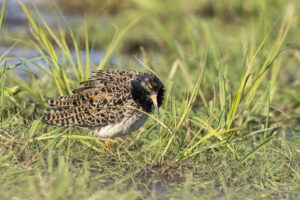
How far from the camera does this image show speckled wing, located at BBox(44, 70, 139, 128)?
A: 16.5 feet

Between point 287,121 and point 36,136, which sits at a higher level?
point 36,136

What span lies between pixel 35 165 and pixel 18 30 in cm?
978

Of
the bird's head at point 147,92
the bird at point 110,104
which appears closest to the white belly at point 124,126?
the bird at point 110,104

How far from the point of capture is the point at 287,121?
262 inches

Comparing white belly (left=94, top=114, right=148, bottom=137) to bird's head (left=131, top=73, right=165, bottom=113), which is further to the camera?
bird's head (left=131, top=73, right=165, bottom=113)

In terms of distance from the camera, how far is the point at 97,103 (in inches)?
201

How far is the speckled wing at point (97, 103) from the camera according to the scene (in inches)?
198

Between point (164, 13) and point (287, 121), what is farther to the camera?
point (164, 13)

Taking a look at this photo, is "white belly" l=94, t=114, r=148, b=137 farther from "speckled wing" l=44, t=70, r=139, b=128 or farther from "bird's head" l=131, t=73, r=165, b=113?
"bird's head" l=131, t=73, r=165, b=113

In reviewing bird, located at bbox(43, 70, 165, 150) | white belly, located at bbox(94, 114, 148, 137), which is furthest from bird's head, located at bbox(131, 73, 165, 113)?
white belly, located at bbox(94, 114, 148, 137)

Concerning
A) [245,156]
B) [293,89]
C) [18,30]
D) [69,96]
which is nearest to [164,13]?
[18,30]

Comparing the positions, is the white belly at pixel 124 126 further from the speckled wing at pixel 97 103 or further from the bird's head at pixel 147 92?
the bird's head at pixel 147 92

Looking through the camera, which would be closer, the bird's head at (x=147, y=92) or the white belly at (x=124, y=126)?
the white belly at (x=124, y=126)

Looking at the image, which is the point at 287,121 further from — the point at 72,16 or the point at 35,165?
the point at 72,16
